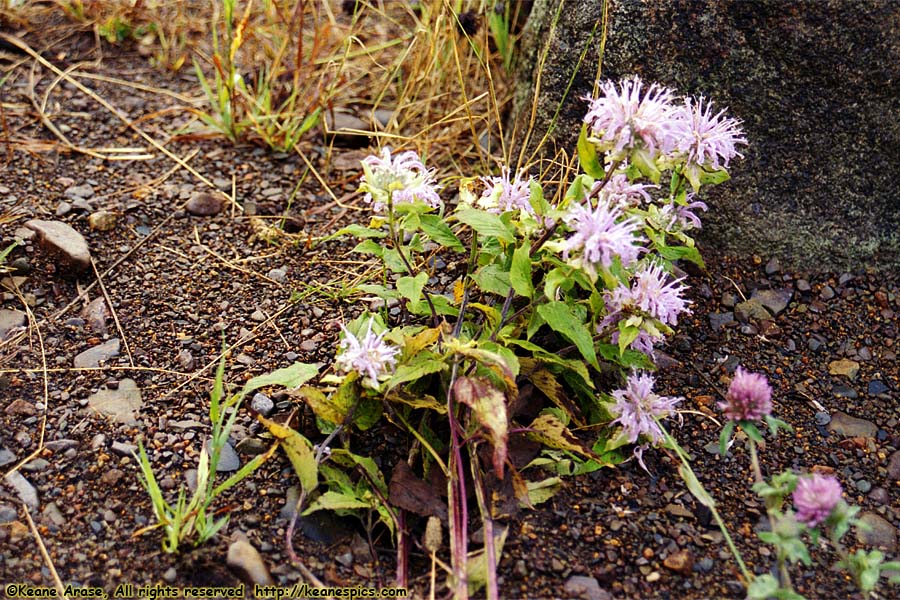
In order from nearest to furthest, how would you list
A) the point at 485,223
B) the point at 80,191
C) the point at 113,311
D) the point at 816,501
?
the point at 816,501 < the point at 485,223 < the point at 113,311 < the point at 80,191

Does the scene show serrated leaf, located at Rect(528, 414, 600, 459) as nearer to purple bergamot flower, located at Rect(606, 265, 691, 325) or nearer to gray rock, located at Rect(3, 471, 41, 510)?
purple bergamot flower, located at Rect(606, 265, 691, 325)

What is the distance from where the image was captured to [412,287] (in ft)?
5.71

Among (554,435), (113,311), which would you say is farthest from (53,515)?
(554,435)

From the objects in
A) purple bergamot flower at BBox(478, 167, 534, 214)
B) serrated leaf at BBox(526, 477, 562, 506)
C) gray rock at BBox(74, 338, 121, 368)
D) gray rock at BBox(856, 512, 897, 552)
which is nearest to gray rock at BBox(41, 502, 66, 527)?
gray rock at BBox(74, 338, 121, 368)

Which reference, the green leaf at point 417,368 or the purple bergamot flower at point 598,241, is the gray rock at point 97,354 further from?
the purple bergamot flower at point 598,241

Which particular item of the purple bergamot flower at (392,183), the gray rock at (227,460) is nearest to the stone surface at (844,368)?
the purple bergamot flower at (392,183)

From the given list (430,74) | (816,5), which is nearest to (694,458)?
(816,5)

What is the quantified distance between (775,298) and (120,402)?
5.29 ft

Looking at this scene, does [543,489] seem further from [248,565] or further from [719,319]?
[719,319]

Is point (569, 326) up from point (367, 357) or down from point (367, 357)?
up

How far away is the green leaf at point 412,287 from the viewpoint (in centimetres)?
172

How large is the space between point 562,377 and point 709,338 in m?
0.47

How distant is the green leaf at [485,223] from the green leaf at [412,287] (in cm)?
13

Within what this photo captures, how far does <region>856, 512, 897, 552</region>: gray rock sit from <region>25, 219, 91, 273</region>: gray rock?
186cm
